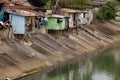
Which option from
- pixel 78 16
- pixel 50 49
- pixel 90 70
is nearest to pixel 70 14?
pixel 78 16

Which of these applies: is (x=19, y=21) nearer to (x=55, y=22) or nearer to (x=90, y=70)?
(x=55, y=22)

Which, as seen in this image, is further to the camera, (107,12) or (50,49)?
(107,12)

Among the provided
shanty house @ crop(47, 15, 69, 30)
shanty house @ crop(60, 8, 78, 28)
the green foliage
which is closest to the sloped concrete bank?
shanty house @ crop(47, 15, 69, 30)

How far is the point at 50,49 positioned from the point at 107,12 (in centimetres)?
2377

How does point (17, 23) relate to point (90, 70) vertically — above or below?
above

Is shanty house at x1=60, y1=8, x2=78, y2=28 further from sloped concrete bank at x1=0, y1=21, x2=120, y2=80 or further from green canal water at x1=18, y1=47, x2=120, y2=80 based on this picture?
green canal water at x1=18, y1=47, x2=120, y2=80

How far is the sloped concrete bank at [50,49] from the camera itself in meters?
32.8

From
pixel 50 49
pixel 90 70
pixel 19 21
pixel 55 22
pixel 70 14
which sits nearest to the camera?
pixel 90 70

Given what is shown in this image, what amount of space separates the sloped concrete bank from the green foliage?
5.20 meters

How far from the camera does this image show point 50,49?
40.0 meters

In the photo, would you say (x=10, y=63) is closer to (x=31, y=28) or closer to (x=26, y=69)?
(x=26, y=69)

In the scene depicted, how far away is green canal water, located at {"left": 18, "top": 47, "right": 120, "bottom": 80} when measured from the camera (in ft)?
114

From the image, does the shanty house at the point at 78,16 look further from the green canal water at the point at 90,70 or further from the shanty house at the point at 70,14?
the green canal water at the point at 90,70

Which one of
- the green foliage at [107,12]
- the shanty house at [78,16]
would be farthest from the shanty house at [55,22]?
the green foliage at [107,12]
